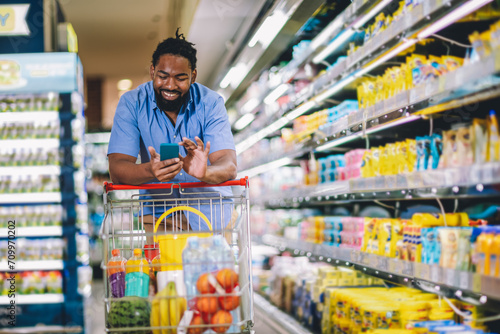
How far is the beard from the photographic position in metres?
2.13

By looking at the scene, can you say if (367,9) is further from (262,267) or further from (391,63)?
(262,267)

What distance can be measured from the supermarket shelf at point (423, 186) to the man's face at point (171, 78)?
1062 mm

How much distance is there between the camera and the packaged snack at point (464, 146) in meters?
2.04

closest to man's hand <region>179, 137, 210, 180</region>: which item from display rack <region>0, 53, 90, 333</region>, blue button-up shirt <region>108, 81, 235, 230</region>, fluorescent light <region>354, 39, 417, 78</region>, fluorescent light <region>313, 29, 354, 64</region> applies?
blue button-up shirt <region>108, 81, 235, 230</region>

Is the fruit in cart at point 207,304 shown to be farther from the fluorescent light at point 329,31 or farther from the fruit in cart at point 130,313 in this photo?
the fluorescent light at point 329,31

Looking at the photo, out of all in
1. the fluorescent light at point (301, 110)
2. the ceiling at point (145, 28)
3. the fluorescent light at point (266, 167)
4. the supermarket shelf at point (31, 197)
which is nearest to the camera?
the fluorescent light at point (301, 110)

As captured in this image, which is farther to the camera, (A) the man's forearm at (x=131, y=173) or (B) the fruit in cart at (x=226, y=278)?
(A) the man's forearm at (x=131, y=173)

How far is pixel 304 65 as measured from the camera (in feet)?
13.3

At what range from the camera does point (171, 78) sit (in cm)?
208

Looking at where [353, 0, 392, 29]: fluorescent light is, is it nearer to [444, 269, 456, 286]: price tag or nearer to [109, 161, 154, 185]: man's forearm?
[444, 269, 456, 286]: price tag

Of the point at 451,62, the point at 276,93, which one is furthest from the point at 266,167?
the point at 451,62

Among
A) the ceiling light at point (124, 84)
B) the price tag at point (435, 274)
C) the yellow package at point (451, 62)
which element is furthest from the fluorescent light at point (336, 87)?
the ceiling light at point (124, 84)

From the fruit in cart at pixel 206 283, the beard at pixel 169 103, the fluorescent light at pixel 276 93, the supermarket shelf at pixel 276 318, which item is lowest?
the supermarket shelf at pixel 276 318

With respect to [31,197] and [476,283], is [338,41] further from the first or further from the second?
[31,197]
